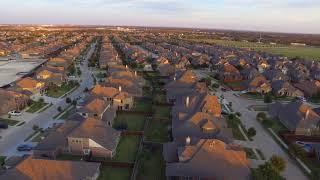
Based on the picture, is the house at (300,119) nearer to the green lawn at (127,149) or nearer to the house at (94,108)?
the green lawn at (127,149)

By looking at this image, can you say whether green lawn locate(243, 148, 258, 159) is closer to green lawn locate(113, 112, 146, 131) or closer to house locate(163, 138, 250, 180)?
house locate(163, 138, 250, 180)

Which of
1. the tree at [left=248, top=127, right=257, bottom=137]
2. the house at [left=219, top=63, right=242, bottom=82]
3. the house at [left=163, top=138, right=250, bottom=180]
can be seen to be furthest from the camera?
the house at [left=219, top=63, right=242, bottom=82]

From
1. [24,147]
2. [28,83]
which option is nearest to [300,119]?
[24,147]

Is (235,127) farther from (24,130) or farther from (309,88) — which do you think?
(309,88)

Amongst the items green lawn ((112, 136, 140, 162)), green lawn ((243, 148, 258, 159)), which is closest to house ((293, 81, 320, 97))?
green lawn ((243, 148, 258, 159))

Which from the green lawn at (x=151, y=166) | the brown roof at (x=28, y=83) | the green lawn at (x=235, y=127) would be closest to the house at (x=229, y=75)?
the green lawn at (x=235, y=127)

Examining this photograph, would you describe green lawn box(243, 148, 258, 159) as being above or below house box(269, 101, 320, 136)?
below

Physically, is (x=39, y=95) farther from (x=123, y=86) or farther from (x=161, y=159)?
(x=161, y=159)

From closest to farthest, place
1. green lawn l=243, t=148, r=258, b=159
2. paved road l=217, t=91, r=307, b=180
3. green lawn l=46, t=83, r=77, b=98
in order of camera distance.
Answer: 1. paved road l=217, t=91, r=307, b=180
2. green lawn l=243, t=148, r=258, b=159
3. green lawn l=46, t=83, r=77, b=98
